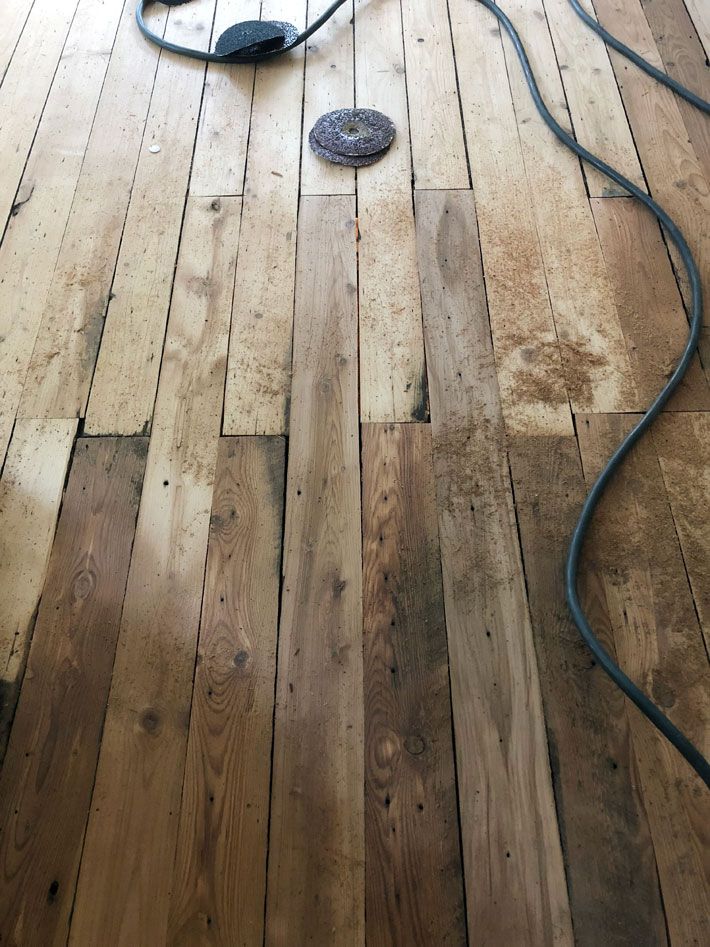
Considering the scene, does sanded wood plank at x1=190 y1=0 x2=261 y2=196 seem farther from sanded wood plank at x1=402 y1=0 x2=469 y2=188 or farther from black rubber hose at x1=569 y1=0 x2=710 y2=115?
black rubber hose at x1=569 y1=0 x2=710 y2=115

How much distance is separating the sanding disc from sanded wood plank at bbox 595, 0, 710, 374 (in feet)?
3.20

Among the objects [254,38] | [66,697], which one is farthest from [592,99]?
[66,697]

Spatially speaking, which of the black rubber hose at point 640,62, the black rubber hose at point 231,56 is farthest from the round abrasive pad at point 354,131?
the black rubber hose at point 640,62

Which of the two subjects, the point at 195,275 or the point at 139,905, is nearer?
the point at 139,905

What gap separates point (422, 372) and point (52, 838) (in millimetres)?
1098

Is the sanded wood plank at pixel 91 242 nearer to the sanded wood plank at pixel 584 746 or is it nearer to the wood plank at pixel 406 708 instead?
the wood plank at pixel 406 708

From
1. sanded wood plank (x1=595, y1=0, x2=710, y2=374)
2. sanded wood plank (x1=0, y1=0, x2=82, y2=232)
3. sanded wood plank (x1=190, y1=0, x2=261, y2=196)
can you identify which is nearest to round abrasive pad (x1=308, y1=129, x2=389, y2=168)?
sanded wood plank (x1=190, y1=0, x2=261, y2=196)

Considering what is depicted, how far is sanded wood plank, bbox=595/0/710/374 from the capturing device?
77.2 inches

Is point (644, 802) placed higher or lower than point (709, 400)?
lower

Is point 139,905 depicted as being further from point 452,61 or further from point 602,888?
point 452,61

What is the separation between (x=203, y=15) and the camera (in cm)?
261

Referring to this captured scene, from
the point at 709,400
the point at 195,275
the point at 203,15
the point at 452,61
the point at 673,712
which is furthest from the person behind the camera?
the point at 203,15

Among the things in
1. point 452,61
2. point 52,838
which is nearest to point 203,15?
point 452,61

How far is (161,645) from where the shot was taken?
1392 mm
